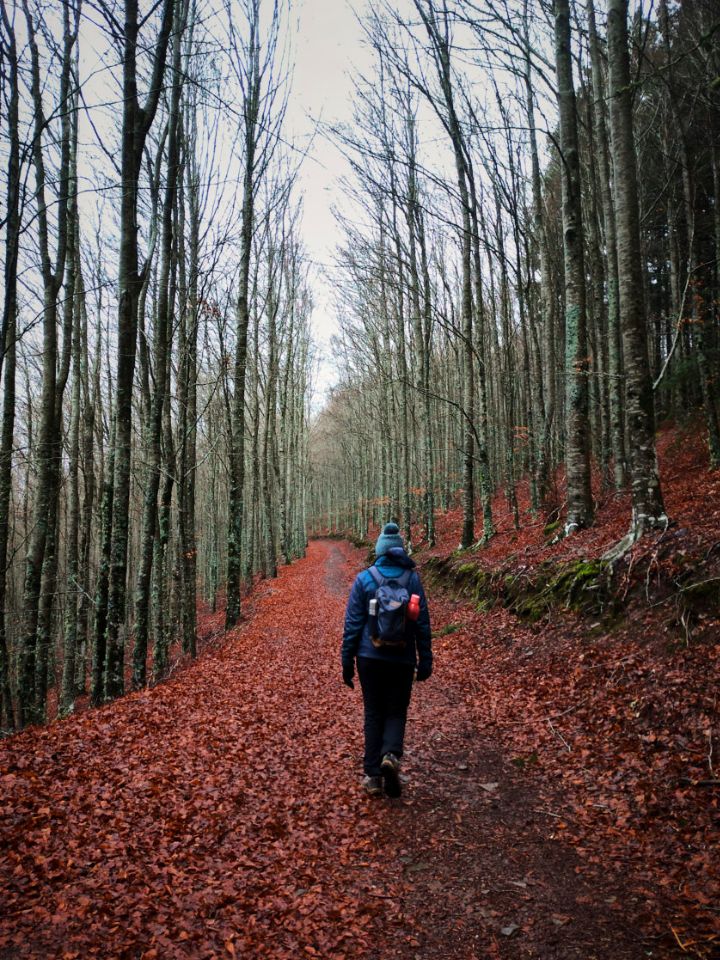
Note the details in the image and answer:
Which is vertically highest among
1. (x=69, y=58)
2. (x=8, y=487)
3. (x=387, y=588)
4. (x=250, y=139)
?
(x=250, y=139)

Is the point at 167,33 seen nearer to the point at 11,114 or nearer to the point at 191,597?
the point at 11,114

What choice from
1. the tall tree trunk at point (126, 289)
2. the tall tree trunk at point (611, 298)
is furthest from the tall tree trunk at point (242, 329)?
the tall tree trunk at point (611, 298)

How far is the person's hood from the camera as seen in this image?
4789 millimetres

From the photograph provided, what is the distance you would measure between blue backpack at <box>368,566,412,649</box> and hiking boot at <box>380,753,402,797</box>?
931 millimetres

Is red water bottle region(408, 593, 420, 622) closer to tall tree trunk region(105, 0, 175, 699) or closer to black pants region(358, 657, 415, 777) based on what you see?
black pants region(358, 657, 415, 777)

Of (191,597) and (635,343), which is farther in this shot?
(191,597)

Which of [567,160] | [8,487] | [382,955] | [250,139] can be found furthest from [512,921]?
[250,139]

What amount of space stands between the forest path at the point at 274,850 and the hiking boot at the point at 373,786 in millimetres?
80

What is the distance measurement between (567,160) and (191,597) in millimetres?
12273

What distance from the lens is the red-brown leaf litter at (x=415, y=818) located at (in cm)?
290

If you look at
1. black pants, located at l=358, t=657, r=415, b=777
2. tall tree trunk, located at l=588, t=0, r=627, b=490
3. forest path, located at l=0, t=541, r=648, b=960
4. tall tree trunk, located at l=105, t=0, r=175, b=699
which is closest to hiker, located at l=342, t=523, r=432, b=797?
black pants, located at l=358, t=657, r=415, b=777

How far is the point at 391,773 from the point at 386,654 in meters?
0.99

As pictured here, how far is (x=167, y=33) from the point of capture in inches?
274

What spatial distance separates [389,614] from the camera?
14.8 feet
